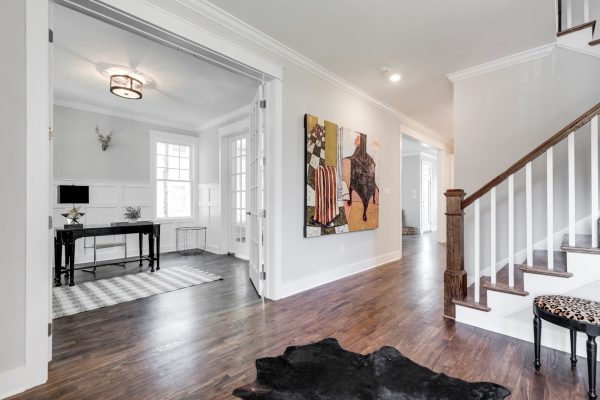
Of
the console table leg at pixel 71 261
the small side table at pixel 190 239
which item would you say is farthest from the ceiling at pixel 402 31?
the small side table at pixel 190 239

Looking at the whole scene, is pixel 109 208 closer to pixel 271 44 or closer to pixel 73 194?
pixel 73 194

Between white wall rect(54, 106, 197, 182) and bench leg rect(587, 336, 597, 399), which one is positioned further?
white wall rect(54, 106, 197, 182)

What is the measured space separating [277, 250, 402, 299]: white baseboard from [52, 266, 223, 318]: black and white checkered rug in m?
1.23

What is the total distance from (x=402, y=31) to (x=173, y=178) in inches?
201

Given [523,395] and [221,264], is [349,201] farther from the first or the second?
[523,395]

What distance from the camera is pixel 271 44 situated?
9.96 feet

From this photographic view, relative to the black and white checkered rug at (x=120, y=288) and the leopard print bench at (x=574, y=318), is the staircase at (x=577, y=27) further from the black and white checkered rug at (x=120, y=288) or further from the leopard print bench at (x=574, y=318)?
the black and white checkered rug at (x=120, y=288)

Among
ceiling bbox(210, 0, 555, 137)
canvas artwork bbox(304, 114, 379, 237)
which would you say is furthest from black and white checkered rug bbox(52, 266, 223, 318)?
ceiling bbox(210, 0, 555, 137)

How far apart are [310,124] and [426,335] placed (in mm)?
2490

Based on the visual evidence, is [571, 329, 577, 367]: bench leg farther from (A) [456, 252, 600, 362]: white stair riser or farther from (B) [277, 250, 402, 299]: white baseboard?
(B) [277, 250, 402, 299]: white baseboard

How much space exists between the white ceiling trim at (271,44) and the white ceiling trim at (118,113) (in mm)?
3702

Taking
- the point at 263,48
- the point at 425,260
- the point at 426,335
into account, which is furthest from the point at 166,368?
the point at 425,260

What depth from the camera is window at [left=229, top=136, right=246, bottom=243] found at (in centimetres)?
552

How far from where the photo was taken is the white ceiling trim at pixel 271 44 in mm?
2462
